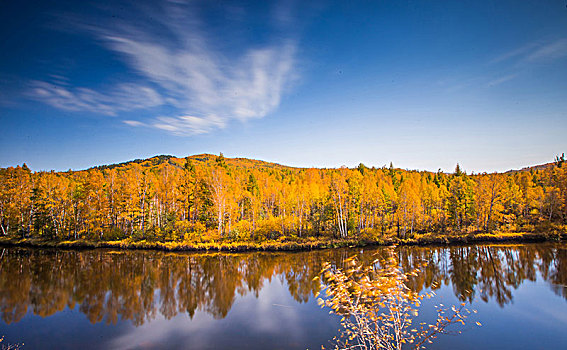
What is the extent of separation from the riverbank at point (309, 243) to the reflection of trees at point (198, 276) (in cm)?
243

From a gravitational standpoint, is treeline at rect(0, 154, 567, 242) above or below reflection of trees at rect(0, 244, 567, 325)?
above

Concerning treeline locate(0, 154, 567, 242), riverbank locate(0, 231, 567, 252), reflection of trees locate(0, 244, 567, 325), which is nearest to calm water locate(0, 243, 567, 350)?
reflection of trees locate(0, 244, 567, 325)

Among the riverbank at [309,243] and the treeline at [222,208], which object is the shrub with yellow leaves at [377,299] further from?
the treeline at [222,208]

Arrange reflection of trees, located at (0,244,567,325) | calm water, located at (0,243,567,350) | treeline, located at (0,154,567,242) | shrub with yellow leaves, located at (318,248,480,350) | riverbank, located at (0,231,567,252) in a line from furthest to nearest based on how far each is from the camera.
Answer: treeline, located at (0,154,567,242) → riverbank, located at (0,231,567,252) → reflection of trees, located at (0,244,567,325) → calm water, located at (0,243,567,350) → shrub with yellow leaves, located at (318,248,480,350)

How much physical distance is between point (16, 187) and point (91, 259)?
25.7 metres

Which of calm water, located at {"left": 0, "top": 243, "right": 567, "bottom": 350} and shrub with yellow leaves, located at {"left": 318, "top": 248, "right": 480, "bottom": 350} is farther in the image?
calm water, located at {"left": 0, "top": 243, "right": 567, "bottom": 350}

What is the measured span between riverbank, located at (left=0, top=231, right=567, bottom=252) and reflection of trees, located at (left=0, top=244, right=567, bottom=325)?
7.97ft

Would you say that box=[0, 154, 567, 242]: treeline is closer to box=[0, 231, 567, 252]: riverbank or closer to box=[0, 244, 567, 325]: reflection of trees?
box=[0, 231, 567, 252]: riverbank

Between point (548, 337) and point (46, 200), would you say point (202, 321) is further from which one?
point (46, 200)

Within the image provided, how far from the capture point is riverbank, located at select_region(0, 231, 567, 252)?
116ft

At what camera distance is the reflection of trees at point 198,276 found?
17.9 meters

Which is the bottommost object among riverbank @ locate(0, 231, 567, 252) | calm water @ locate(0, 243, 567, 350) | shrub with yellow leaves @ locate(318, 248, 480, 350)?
calm water @ locate(0, 243, 567, 350)

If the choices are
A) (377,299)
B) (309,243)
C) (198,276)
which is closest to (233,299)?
(198,276)

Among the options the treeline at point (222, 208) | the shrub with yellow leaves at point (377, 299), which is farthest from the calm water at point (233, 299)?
the treeline at point (222, 208)
